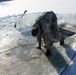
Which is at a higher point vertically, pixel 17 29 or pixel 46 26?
pixel 46 26

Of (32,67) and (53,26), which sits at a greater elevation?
(53,26)

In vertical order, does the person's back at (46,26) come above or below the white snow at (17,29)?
above

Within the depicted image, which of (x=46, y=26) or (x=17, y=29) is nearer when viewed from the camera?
(x=46, y=26)

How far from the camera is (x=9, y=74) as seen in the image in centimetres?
411

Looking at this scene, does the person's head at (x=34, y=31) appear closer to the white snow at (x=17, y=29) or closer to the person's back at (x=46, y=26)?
the person's back at (x=46, y=26)

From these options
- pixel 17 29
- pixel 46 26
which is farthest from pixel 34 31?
pixel 17 29

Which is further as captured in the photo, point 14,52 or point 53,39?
point 14,52

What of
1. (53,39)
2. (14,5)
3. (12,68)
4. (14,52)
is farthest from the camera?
(14,5)

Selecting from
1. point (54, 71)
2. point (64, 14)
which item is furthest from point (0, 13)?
point (54, 71)

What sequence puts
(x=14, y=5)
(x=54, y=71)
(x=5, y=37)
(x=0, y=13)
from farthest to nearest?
1. (x=14, y=5)
2. (x=0, y=13)
3. (x=5, y=37)
4. (x=54, y=71)

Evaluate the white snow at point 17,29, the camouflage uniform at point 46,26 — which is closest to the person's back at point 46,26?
the camouflage uniform at point 46,26

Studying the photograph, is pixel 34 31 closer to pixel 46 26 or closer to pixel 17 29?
pixel 46 26

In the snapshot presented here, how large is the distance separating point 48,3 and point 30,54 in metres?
5.22

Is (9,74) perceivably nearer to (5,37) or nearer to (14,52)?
(14,52)
